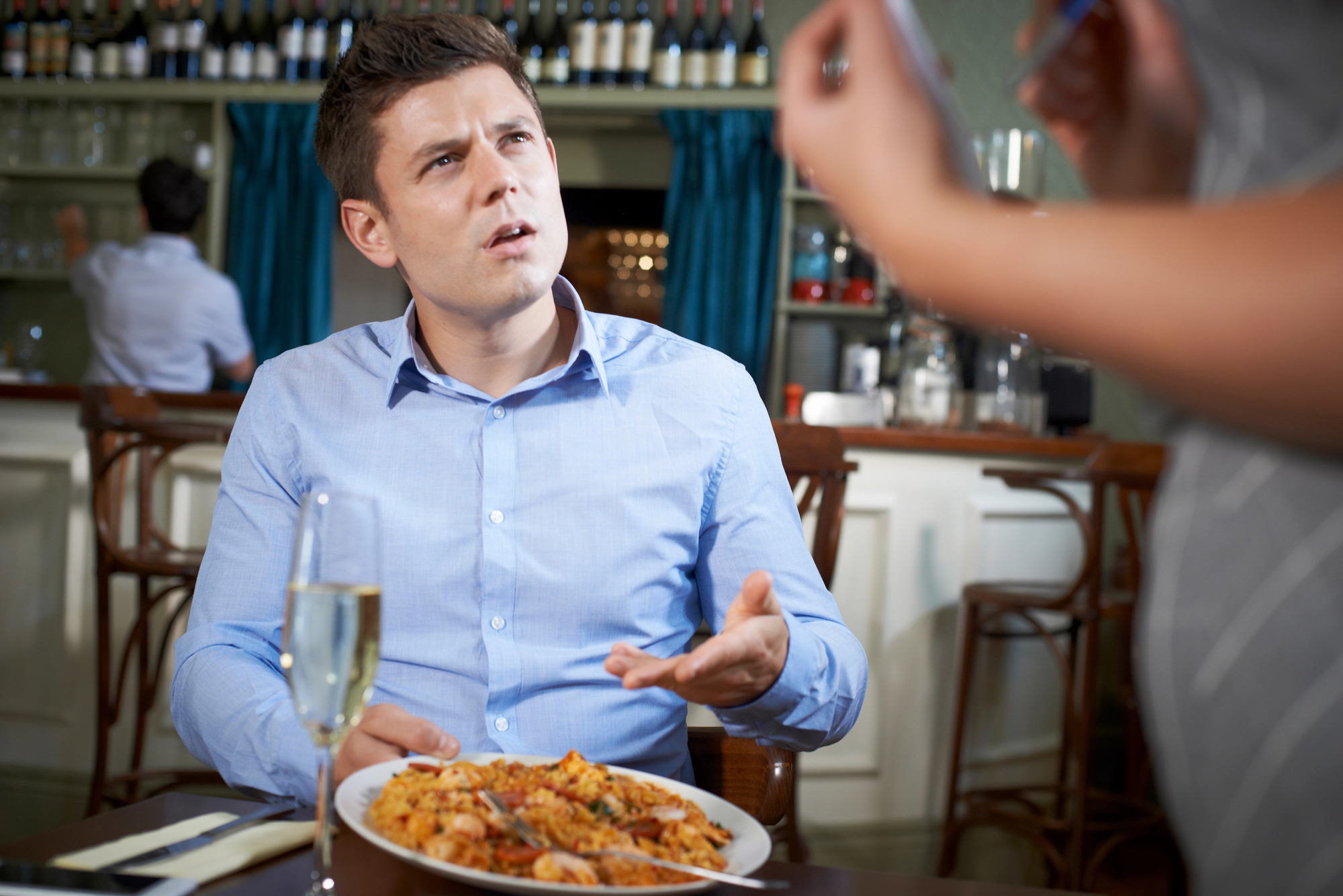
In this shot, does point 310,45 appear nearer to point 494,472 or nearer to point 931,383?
point 931,383

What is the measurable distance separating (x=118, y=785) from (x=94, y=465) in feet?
3.20

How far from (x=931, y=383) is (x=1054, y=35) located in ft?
9.46

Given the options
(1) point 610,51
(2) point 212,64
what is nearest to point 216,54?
(2) point 212,64

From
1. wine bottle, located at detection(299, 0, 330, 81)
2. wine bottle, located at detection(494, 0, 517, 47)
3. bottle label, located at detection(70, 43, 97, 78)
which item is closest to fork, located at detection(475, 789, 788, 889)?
wine bottle, located at detection(494, 0, 517, 47)

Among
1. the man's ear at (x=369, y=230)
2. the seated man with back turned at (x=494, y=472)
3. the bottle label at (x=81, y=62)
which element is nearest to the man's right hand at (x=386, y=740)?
the seated man with back turned at (x=494, y=472)

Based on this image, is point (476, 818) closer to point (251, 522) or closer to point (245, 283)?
point (251, 522)

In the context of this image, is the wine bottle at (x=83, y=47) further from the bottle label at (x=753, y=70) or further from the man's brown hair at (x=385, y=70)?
the man's brown hair at (x=385, y=70)

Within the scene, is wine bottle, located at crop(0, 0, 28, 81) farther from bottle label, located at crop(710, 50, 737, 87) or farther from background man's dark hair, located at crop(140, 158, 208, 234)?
bottle label, located at crop(710, 50, 737, 87)

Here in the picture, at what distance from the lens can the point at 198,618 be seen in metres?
1.11

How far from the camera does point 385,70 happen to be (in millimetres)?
1274

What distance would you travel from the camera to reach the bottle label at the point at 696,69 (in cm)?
462

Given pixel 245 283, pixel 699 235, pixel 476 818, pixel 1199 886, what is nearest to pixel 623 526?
pixel 476 818

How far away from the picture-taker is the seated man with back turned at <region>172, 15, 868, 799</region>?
115cm

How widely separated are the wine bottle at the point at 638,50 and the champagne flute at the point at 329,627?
4350 millimetres
